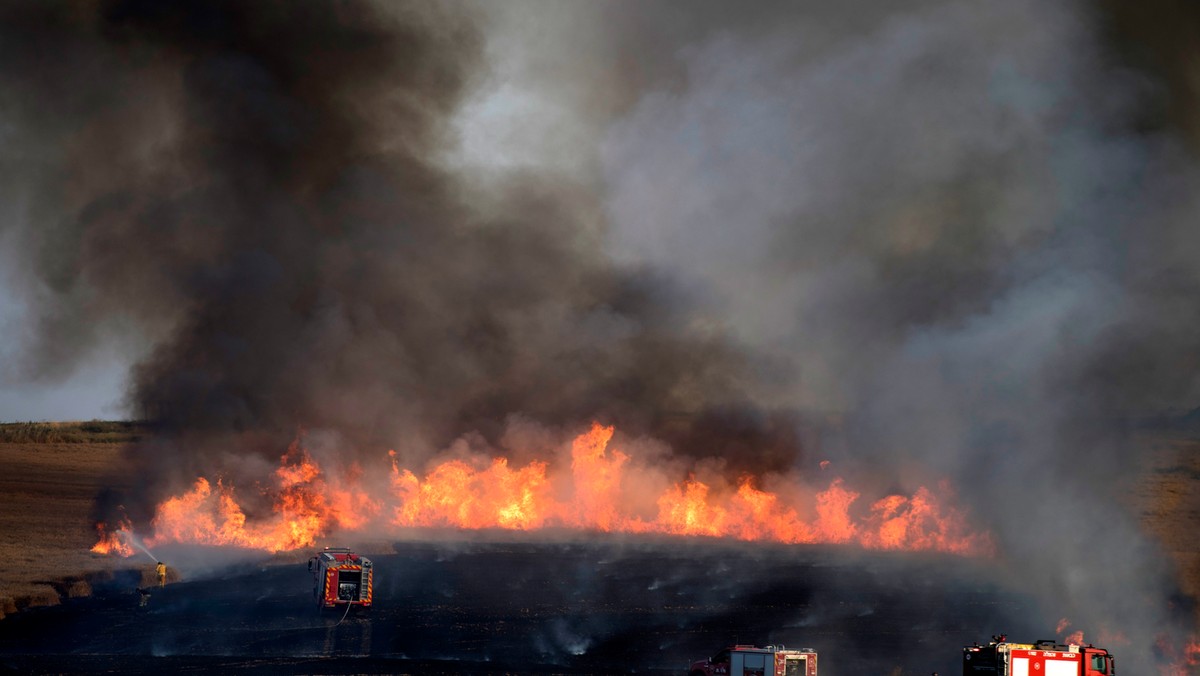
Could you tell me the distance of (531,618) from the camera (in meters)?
72.8

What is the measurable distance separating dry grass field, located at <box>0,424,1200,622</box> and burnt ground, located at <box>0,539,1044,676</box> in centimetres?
407

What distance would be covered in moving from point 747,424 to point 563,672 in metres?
66.4

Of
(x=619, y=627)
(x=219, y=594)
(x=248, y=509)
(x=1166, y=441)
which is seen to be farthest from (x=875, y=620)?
(x=1166, y=441)

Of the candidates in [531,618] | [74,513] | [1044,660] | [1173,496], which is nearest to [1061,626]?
[1044,660]

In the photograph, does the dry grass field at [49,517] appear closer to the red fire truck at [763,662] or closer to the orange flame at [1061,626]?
the red fire truck at [763,662]

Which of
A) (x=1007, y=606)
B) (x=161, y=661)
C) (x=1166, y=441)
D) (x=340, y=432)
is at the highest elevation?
(x=1166, y=441)

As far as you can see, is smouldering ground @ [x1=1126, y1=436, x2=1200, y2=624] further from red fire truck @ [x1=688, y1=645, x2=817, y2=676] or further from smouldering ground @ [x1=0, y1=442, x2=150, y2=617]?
smouldering ground @ [x1=0, y1=442, x2=150, y2=617]

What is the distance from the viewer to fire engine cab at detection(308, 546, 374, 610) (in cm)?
6838

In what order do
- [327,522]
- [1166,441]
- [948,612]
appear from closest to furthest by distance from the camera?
[948,612] < [327,522] < [1166,441]

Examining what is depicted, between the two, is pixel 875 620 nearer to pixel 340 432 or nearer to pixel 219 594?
pixel 219 594

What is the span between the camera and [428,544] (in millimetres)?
113438

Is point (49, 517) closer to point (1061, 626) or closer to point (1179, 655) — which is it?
point (1061, 626)

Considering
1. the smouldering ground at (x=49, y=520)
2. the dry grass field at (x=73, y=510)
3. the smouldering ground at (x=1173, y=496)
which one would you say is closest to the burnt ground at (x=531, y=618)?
the smouldering ground at (x=49, y=520)

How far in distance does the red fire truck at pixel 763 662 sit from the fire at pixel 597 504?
46325 mm
